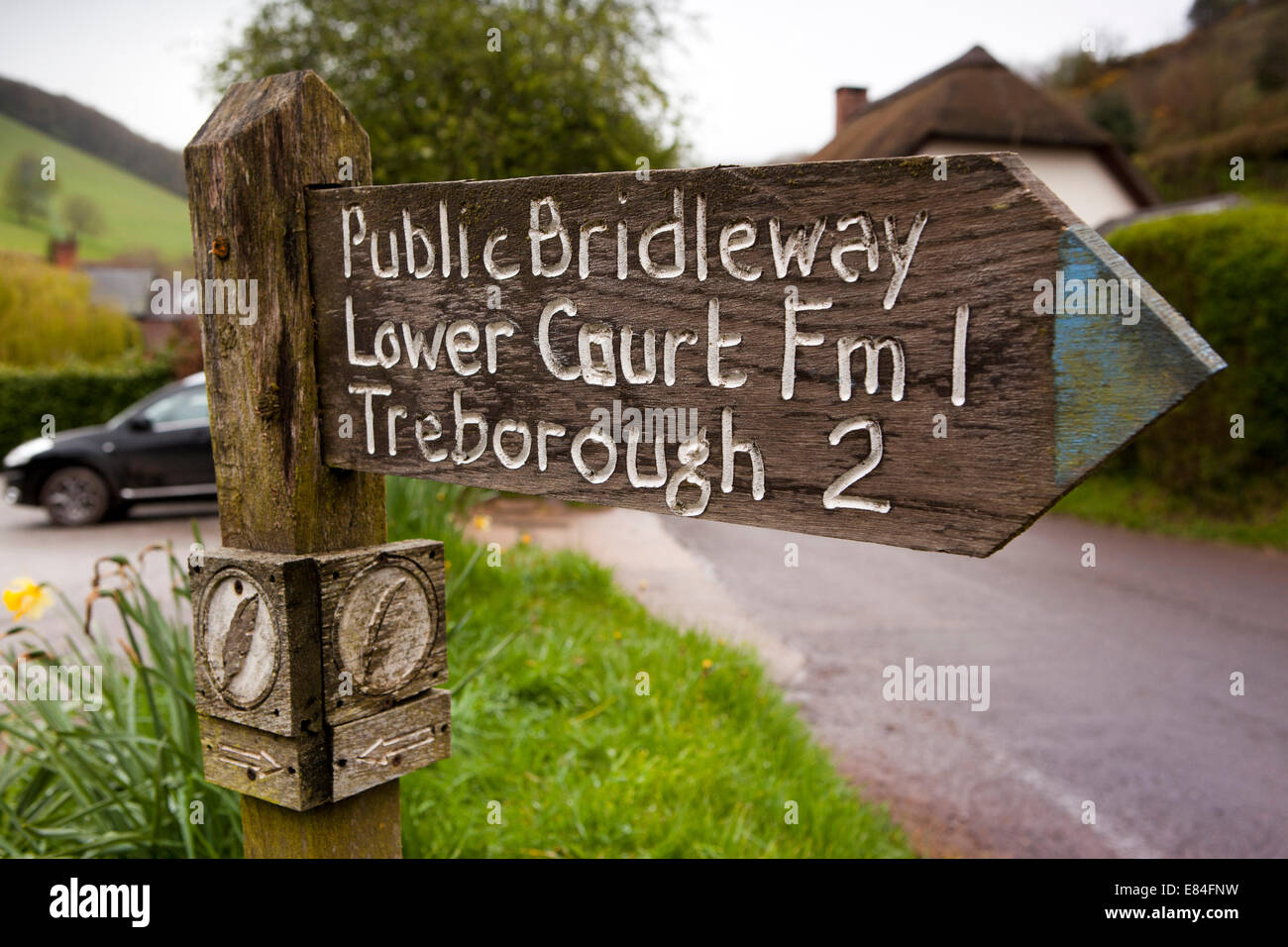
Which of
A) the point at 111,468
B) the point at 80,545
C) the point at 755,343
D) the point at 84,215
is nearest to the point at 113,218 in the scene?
the point at 84,215

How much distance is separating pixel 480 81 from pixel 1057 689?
8554mm

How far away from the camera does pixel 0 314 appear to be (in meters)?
20.9

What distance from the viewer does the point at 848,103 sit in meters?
5.43

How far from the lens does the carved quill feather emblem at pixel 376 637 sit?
58.3 inches

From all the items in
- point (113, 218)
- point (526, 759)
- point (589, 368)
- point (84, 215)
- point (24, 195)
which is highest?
point (84, 215)

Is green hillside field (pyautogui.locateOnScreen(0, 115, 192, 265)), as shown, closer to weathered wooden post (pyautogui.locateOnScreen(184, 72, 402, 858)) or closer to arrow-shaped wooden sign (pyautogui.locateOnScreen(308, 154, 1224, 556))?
weathered wooden post (pyautogui.locateOnScreen(184, 72, 402, 858))

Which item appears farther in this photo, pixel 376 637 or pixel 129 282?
pixel 129 282

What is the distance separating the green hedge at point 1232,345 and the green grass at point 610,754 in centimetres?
559

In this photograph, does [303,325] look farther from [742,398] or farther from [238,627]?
[742,398]

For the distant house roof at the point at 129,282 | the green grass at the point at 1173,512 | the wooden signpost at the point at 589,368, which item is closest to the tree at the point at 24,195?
the distant house roof at the point at 129,282

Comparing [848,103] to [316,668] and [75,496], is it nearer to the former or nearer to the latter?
[316,668]

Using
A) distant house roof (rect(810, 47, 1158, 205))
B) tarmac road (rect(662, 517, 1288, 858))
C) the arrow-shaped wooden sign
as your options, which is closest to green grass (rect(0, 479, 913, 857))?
tarmac road (rect(662, 517, 1288, 858))
